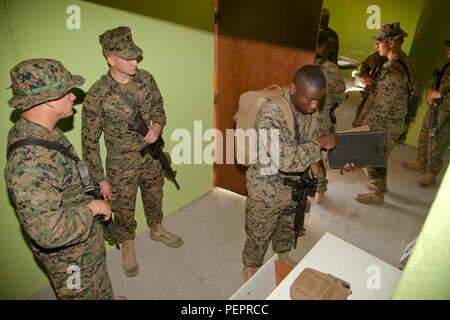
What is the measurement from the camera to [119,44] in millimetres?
1975

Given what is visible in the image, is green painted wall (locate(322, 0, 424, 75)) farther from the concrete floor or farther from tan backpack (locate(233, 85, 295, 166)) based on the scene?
tan backpack (locate(233, 85, 295, 166))

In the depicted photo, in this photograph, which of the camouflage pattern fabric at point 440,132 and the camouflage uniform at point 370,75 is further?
the camouflage uniform at point 370,75

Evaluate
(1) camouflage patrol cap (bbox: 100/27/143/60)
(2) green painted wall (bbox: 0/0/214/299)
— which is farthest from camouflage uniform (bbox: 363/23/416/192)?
(1) camouflage patrol cap (bbox: 100/27/143/60)

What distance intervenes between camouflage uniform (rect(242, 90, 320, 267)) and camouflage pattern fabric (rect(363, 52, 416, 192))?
69.6 inches

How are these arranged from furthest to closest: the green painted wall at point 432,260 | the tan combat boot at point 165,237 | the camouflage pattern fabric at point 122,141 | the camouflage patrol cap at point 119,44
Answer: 1. the tan combat boot at point 165,237
2. the camouflage pattern fabric at point 122,141
3. the camouflage patrol cap at point 119,44
4. the green painted wall at point 432,260

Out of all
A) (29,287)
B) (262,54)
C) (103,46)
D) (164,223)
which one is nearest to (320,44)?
(262,54)

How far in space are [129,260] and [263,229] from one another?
1377mm

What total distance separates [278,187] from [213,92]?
177 centimetres

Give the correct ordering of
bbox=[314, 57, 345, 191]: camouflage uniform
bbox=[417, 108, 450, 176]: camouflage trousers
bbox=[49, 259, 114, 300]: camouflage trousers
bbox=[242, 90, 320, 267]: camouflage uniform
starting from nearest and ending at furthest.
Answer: bbox=[49, 259, 114, 300]: camouflage trousers, bbox=[242, 90, 320, 267]: camouflage uniform, bbox=[314, 57, 345, 191]: camouflage uniform, bbox=[417, 108, 450, 176]: camouflage trousers

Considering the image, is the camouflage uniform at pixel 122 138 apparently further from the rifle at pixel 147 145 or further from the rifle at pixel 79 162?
the rifle at pixel 79 162

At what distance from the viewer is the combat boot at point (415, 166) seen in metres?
4.50

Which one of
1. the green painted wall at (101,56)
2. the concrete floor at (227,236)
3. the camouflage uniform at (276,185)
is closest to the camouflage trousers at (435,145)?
the concrete floor at (227,236)

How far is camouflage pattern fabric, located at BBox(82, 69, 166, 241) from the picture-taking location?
2078mm

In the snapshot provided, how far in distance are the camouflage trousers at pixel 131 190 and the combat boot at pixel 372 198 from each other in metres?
2.75
